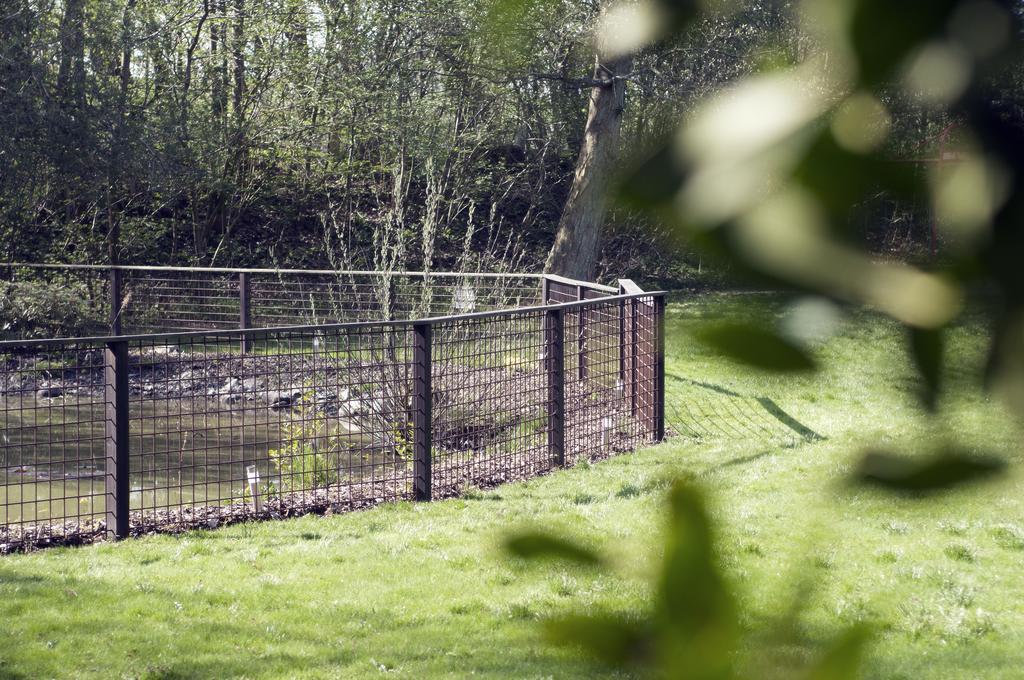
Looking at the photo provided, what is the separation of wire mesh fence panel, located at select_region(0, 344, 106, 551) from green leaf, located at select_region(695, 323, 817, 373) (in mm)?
4377

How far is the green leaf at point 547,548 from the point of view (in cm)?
36

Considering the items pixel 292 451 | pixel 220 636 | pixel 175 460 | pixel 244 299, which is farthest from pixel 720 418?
pixel 244 299

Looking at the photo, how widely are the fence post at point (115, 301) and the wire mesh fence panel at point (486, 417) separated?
20.0ft

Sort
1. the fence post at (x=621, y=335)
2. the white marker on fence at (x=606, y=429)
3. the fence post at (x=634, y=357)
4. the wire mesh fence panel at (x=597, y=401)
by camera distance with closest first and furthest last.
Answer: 1. the wire mesh fence panel at (x=597, y=401)
2. the white marker on fence at (x=606, y=429)
3. the fence post at (x=621, y=335)
4. the fence post at (x=634, y=357)

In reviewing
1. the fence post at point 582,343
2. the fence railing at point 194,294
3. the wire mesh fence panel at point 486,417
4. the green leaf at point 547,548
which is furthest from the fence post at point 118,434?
the fence railing at point 194,294

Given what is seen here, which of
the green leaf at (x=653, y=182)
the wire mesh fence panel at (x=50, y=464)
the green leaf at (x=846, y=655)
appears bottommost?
the wire mesh fence panel at (x=50, y=464)

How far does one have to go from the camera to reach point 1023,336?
0.28 m

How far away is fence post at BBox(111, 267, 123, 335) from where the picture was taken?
1174 cm

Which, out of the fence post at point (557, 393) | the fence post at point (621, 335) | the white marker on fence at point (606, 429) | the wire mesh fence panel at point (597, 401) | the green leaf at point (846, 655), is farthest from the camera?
the fence post at point (621, 335)

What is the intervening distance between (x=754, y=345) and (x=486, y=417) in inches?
260

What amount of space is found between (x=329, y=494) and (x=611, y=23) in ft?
19.1

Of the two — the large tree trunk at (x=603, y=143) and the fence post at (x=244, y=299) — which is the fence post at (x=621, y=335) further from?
the large tree trunk at (x=603, y=143)

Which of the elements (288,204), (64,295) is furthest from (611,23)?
(288,204)

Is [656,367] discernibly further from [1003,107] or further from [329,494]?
[1003,107]
